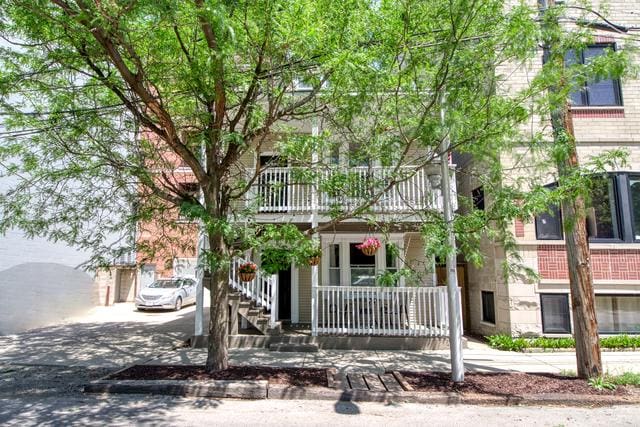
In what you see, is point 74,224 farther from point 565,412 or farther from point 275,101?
point 565,412

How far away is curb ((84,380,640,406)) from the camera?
5641 millimetres

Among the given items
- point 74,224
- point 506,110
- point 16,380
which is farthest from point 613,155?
point 16,380

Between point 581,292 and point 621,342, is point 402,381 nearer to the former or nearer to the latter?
point 581,292

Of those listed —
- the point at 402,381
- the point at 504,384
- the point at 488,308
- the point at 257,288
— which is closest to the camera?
the point at 504,384

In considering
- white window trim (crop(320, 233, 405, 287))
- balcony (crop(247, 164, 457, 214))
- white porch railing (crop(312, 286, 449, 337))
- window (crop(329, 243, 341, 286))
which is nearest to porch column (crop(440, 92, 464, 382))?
balcony (crop(247, 164, 457, 214))

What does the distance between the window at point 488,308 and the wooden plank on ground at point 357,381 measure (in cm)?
517

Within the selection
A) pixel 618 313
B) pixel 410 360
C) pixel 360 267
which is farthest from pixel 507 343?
pixel 360 267

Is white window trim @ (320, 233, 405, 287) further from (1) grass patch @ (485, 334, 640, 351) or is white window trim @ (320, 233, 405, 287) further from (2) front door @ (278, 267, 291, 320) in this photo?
(1) grass patch @ (485, 334, 640, 351)

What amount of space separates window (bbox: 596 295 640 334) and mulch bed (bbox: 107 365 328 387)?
7.09 meters

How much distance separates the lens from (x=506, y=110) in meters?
5.59

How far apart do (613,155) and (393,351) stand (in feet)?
19.7

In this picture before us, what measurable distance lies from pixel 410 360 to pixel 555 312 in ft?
13.2

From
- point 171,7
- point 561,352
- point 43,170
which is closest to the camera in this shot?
point 171,7

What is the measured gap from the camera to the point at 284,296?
1252 cm
